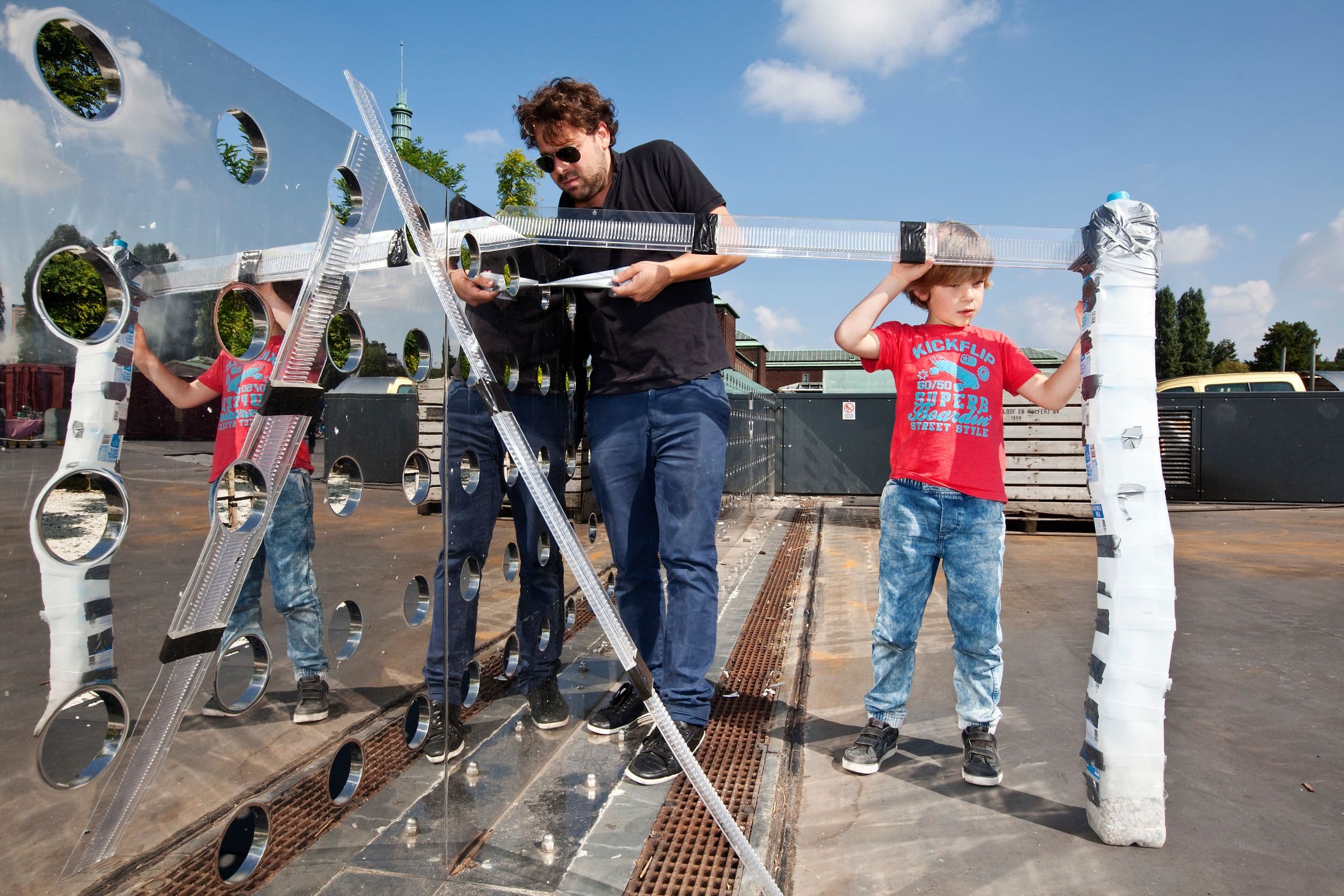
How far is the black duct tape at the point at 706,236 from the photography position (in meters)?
2.10

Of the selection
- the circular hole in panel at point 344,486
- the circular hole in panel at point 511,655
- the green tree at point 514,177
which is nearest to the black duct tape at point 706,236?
the circular hole in panel at point 344,486

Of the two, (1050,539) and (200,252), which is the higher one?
(200,252)

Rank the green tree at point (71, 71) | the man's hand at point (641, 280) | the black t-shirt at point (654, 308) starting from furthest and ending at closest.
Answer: the black t-shirt at point (654, 308) < the man's hand at point (641, 280) < the green tree at point (71, 71)

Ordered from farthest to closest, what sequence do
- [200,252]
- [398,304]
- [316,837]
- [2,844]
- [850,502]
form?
[850,502], [398,304], [316,837], [200,252], [2,844]

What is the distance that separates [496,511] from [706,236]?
869 millimetres

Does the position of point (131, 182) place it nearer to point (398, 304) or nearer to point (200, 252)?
point (200, 252)

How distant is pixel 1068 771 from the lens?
2.23m

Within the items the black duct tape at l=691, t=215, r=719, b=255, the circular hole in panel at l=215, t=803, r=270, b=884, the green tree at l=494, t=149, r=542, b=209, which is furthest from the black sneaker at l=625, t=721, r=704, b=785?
the green tree at l=494, t=149, r=542, b=209

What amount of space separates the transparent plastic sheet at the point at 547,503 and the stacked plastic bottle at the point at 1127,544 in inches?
33.7

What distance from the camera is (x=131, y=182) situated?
1051 mm

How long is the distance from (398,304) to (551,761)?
123 cm

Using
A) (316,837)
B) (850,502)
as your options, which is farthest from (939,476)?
(850,502)

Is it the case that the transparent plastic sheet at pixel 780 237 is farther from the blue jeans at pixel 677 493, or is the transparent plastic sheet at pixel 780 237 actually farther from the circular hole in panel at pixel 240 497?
the circular hole in panel at pixel 240 497

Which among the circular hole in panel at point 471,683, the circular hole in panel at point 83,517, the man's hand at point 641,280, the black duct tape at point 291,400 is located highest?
the man's hand at point 641,280
